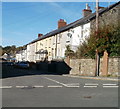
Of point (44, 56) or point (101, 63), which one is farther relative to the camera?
point (44, 56)

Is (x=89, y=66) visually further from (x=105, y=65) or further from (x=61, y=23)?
(x=61, y=23)

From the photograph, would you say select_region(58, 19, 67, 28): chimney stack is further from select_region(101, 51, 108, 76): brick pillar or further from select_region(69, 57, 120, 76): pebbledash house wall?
select_region(101, 51, 108, 76): brick pillar

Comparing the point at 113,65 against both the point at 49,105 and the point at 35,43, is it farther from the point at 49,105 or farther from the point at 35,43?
the point at 35,43

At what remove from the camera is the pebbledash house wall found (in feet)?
71.2

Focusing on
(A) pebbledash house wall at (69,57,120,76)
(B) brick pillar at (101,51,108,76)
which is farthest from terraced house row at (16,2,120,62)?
(B) brick pillar at (101,51,108,76)

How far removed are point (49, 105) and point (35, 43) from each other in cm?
4872

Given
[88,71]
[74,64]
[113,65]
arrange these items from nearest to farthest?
[113,65]
[88,71]
[74,64]

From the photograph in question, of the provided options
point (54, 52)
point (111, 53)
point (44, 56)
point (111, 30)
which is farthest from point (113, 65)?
Answer: point (44, 56)

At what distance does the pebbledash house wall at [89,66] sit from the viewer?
71.2 feet

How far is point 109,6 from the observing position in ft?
101

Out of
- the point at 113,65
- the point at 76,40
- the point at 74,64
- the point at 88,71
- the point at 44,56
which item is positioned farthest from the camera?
the point at 44,56

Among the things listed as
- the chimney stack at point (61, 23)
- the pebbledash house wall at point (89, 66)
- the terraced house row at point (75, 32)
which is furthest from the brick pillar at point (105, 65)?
the chimney stack at point (61, 23)

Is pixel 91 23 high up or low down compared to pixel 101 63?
up

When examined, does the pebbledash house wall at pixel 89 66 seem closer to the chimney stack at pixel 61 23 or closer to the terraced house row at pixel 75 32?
the terraced house row at pixel 75 32
